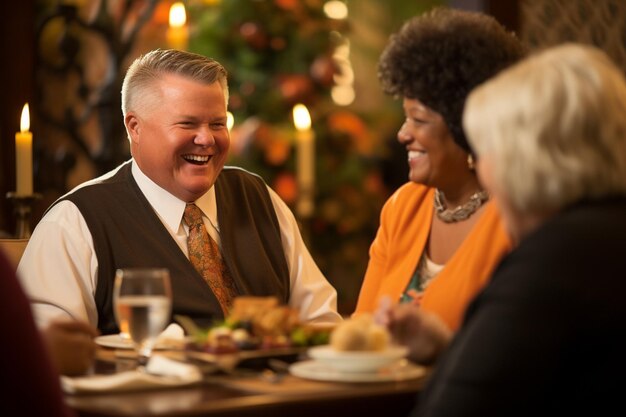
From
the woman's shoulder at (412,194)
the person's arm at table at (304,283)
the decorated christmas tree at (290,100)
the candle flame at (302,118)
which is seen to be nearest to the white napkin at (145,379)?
the woman's shoulder at (412,194)

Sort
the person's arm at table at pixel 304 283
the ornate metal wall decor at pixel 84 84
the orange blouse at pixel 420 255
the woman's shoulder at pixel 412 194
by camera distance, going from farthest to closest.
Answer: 1. the ornate metal wall decor at pixel 84 84
2. the person's arm at table at pixel 304 283
3. the woman's shoulder at pixel 412 194
4. the orange blouse at pixel 420 255

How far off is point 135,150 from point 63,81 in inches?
65.0

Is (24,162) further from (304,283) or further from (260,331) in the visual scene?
(260,331)

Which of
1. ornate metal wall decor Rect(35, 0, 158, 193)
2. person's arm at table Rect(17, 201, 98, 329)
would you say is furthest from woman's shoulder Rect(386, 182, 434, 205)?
ornate metal wall decor Rect(35, 0, 158, 193)

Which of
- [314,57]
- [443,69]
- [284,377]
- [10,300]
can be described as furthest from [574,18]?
[10,300]

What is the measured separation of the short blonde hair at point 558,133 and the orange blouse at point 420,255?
0.74 m

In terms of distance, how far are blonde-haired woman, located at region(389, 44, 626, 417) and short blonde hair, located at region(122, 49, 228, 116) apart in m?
1.48

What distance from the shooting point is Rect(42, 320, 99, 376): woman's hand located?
2.10 meters

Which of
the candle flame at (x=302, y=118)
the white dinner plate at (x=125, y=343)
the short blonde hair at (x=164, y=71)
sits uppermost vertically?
the short blonde hair at (x=164, y=71)

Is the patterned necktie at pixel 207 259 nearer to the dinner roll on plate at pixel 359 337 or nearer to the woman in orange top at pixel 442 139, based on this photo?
the woman in orange top at pixel 442 139

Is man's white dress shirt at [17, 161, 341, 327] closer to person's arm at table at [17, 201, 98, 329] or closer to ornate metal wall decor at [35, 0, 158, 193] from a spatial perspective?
person's arm at table at [17, 201, 98, 329]

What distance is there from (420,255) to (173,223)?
27.6 inches

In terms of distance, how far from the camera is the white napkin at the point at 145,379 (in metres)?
1.95

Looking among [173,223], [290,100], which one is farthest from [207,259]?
[290,100]
